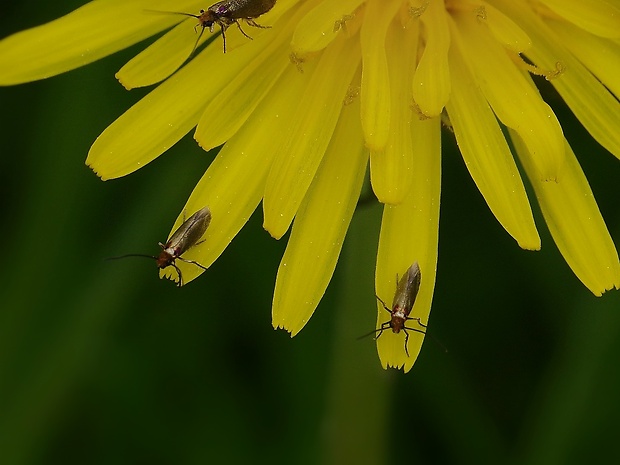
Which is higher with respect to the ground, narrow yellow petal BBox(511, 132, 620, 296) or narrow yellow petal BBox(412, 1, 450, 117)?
narrow yellow petal BBox(412, 1, 450, 117)

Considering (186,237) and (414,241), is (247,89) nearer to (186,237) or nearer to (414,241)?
(186,237)

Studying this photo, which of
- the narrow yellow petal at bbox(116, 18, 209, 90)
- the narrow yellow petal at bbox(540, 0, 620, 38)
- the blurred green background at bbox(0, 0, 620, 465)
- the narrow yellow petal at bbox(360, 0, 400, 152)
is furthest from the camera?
the blurred green background at bbox(0, 0, 620, 465)

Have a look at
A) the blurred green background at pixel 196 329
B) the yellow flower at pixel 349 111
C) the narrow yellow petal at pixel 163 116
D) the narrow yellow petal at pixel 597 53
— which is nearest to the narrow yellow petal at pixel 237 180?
the yellow flower at pixel 349 111

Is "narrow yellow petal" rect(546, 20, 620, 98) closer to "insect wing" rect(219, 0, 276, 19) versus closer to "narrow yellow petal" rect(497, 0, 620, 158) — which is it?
"narrow yellow petal" rect(497, 0, 620, 158)

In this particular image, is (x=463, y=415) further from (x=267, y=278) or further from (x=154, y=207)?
(x=154, y=207)

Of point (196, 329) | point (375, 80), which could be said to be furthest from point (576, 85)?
point (196, 329)

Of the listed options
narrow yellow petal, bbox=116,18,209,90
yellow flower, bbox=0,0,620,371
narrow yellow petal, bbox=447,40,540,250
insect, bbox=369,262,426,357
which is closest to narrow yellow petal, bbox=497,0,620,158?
yellow flower, bbox=0,0,620,371

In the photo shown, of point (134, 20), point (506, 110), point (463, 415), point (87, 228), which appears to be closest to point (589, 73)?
point (506, 110)
